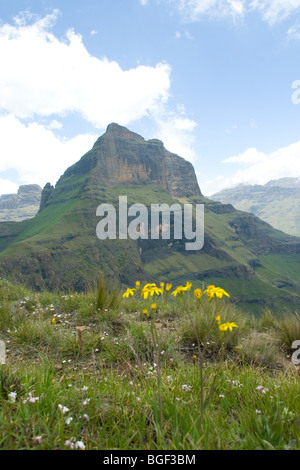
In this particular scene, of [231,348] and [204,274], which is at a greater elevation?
[231,348]

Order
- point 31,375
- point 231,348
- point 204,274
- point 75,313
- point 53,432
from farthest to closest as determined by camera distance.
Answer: point 204,274 < point 75,313 < point 231,348 < point 31,375 < point 53,432

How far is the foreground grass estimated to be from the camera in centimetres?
190

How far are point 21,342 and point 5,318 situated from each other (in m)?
0.90

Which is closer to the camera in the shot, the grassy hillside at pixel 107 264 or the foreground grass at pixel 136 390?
the foreground grass at pixel 136 390

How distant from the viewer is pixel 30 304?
605cm

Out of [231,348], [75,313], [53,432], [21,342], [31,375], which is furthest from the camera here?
[75,313]

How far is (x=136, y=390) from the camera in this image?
8.86 feet

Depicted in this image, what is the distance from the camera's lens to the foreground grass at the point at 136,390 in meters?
1.90

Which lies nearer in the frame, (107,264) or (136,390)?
(136,390)

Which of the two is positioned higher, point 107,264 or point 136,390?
point 136,390

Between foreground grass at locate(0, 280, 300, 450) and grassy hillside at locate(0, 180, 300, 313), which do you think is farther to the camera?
grassy hillside at locate(0, 180, 300, 313)
